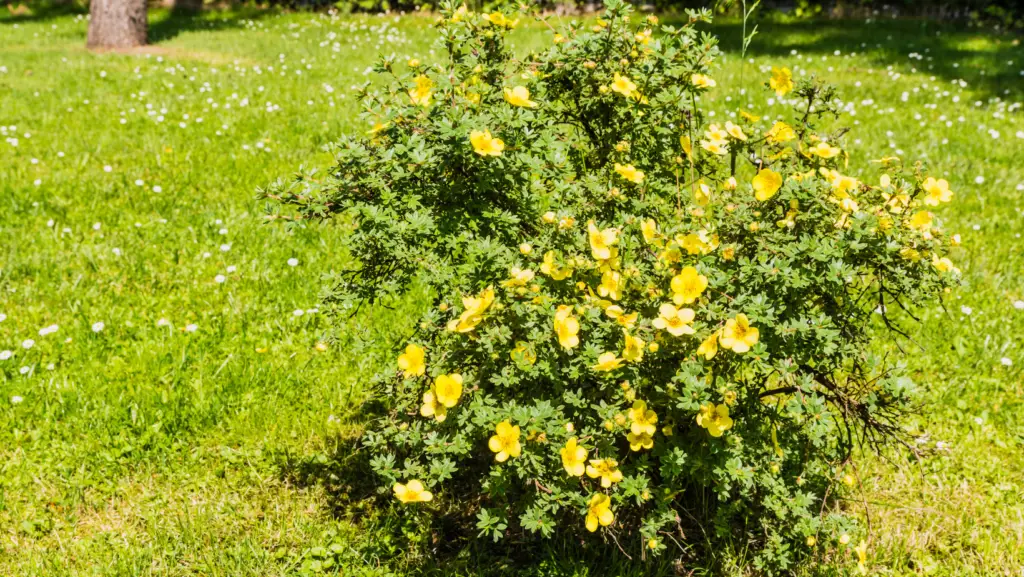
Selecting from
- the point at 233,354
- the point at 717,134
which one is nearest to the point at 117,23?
the point at 233,354

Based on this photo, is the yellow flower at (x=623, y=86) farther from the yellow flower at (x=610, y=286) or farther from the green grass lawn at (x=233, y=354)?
the green grass lawn at (x=233, y=354)

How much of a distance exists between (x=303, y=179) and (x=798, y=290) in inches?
59.0

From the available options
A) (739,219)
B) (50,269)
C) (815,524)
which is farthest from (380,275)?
(50,269)

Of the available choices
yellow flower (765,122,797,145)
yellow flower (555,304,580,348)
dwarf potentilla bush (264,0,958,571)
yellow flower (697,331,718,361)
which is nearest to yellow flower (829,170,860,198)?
dwarf potentilla bush (264,0,958,571)

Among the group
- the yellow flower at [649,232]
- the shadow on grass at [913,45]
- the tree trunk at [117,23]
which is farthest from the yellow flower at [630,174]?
the tree trunk at [117,23]

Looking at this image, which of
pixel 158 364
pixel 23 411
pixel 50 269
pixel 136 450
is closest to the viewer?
pixel 136 450

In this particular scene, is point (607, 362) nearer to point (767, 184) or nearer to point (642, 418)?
point (642, 418)

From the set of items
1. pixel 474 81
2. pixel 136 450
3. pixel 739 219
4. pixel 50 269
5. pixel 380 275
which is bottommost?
pixel 136 450

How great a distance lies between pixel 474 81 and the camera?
2398 millimetres

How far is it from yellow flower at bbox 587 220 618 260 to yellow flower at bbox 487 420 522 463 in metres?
0.50

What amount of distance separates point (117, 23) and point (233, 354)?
9295 millimetres

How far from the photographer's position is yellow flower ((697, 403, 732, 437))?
197cm

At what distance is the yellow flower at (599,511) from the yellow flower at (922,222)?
45.3 inches

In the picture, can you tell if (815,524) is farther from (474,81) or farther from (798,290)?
(474,81)
